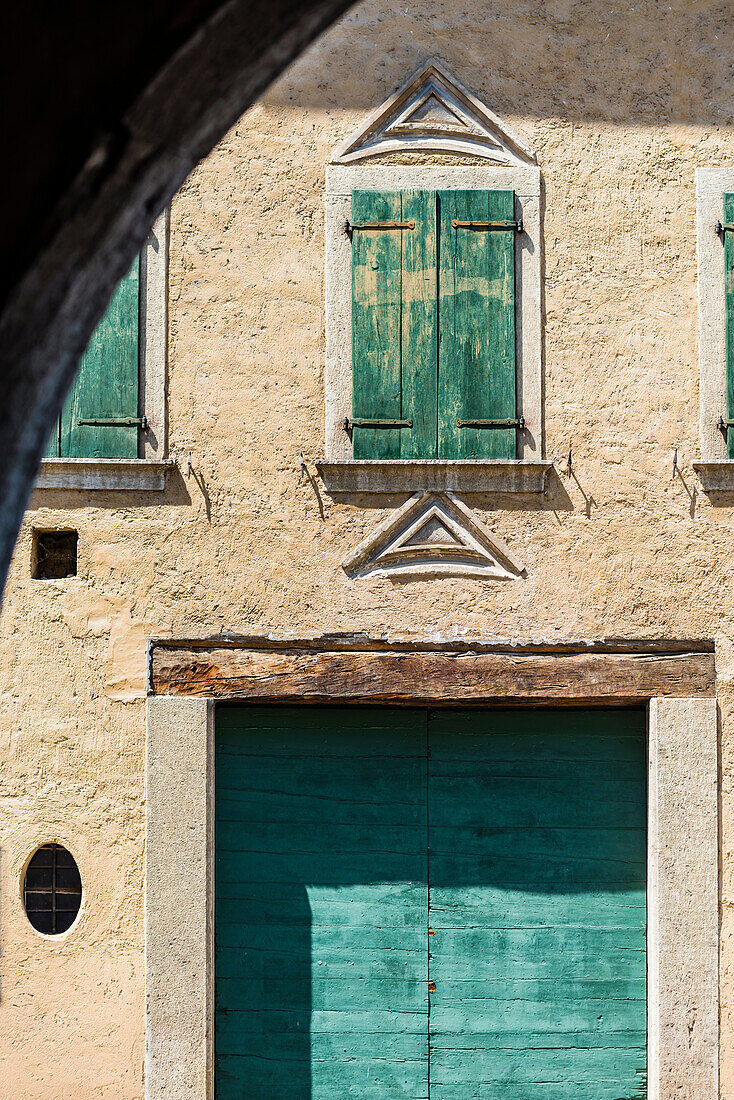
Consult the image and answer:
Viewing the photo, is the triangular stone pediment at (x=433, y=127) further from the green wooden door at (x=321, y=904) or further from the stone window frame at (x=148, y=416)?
the green wooden door at (x=321, y=904)

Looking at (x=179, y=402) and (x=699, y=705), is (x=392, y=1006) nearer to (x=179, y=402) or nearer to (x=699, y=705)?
(x=699, y=705)

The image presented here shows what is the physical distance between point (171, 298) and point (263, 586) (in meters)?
1.49

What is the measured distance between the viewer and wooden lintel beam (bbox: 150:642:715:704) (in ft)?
17.5

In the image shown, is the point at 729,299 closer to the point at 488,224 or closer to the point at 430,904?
the point at 488,224

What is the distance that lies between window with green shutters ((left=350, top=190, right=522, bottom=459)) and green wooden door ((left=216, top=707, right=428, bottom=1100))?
1.44 m

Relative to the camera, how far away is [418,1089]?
5336mm

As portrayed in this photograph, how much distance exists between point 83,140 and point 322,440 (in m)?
4.49

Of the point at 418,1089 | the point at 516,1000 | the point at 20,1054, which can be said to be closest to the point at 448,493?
the point at 516,1000

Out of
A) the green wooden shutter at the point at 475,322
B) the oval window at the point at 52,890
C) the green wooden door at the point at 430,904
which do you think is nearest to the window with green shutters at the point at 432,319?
the green wooden shutter at the point at 475,322

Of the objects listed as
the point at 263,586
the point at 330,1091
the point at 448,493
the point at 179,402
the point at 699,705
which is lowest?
the point at 330,1091

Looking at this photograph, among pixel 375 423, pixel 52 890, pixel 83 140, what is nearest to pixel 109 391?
pixel 375 423

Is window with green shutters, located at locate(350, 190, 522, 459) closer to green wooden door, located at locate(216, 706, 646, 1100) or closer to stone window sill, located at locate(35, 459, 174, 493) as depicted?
stone window sill, located at locate(35, 459, 174, 493)

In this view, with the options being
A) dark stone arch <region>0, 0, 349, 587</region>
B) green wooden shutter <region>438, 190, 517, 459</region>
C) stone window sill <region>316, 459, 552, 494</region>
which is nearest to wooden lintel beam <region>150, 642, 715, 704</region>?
stone window sill <region>316, 459, 552, 494</region>

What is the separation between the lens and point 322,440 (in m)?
5.44
